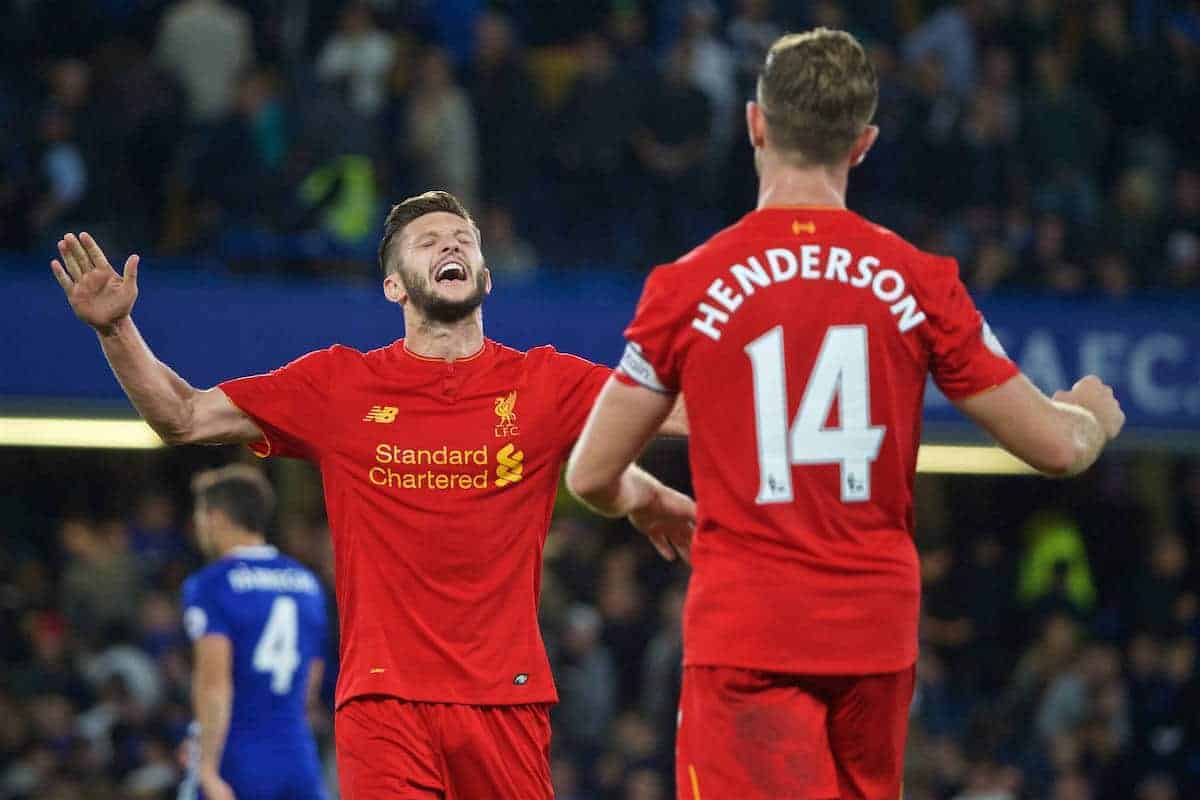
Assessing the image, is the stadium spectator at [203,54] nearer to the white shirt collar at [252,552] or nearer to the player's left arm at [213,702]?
the white shirt collar at [252,552]

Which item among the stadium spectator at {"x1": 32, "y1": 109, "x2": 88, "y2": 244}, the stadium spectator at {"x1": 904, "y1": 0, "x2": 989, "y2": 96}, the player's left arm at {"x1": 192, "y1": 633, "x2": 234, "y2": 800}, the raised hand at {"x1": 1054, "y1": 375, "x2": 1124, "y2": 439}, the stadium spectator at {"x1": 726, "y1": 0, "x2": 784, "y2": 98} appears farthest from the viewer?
the stadium spectator at {"x1": 904, "y1": 0, "x2": 989, "y2": 96}

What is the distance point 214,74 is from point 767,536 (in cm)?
1003

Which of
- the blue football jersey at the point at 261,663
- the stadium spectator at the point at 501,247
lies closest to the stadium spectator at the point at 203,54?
the stadium spectator at the point at 501,247

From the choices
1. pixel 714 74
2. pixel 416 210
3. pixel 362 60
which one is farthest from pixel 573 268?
pixel 416 210

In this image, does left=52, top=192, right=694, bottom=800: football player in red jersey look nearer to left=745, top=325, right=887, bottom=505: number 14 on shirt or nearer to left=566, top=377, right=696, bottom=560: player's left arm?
left=566, top=377, right=696, bottom=560: player's left arm

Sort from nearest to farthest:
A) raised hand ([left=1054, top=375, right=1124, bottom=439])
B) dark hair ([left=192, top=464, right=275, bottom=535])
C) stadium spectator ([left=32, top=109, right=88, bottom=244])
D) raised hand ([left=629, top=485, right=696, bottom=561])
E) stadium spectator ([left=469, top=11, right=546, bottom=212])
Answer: raised hand ([left=1054, top=375, right=1124, bottom=439]) < raised hand ([left=629, top=485, right=696, bottom=561]) < dark hair ([left=192, top=464, right=275, bottom=535]) < stadium spectator ([left=32, top=109, right=88, bottom=244]) < stadium spectator ([left=469, top=11, right=546, bottom=212])

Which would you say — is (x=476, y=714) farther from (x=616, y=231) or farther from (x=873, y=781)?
(x=616, y=231)

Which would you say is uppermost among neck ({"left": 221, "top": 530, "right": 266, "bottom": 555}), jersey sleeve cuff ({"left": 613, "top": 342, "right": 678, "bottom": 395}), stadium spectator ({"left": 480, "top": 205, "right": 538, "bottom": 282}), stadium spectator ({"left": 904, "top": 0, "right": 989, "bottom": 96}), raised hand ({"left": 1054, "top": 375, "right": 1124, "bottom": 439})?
stadium spectator ({"left": 904, "top": 0, "right": 989, "bottom": 96})

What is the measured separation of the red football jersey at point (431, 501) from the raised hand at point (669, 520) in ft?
1.42

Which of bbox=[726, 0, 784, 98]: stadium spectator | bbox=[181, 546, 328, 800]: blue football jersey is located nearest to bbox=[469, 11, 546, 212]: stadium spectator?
bbox=[726, 0, 784, 98]: stadium spectator

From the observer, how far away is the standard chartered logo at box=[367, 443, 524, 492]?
17.2ft

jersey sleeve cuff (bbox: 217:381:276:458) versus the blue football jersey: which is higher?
jersey sleeve cuff (bbox: 217:381:276:458)

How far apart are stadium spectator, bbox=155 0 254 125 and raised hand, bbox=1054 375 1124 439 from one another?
963 cm

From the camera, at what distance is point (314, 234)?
1285 centimetres
